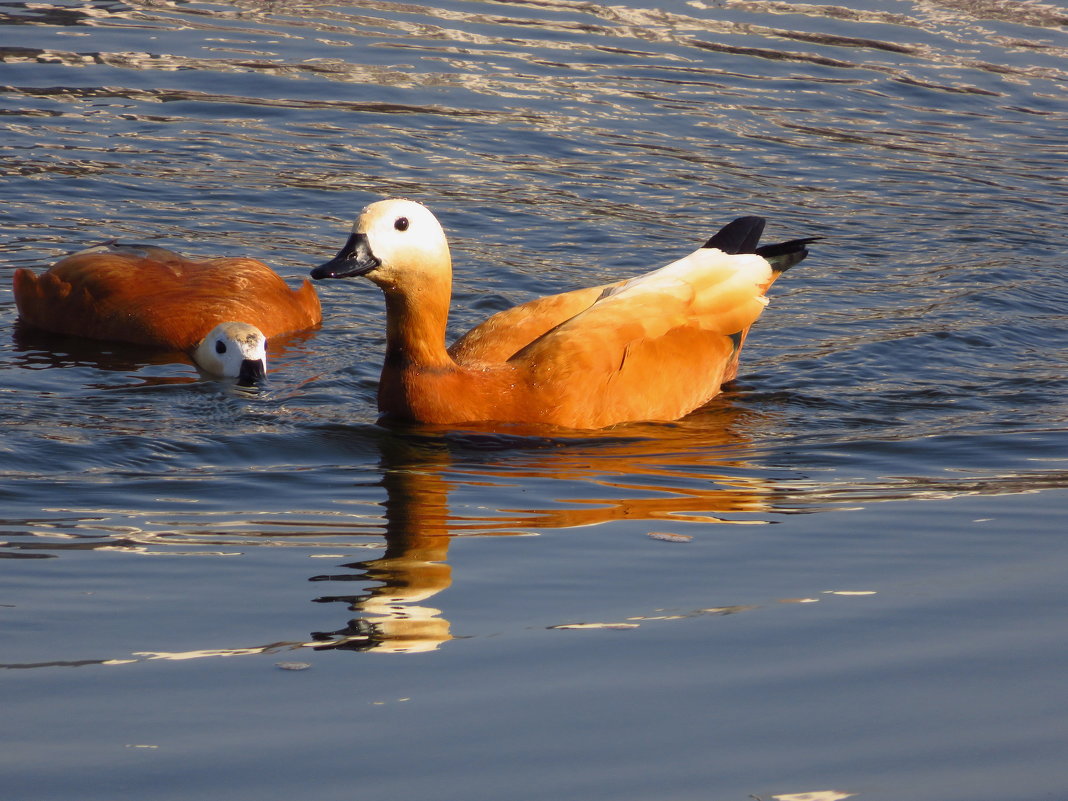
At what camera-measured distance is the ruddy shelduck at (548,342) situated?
23.1 ft

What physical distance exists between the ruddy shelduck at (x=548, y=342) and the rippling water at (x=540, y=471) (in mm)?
188

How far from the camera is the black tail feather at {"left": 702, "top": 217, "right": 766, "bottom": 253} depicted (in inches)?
341

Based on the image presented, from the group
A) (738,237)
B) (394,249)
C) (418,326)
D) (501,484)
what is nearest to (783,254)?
(738,237)

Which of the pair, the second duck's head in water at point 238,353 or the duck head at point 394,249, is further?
the second duck's head in water at point 238,353

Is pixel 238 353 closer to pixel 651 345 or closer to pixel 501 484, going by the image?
pixel 651 345

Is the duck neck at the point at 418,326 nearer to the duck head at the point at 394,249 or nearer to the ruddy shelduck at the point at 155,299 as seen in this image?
the duck head at the point at 394,249

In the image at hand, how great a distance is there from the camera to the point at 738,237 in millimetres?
8664

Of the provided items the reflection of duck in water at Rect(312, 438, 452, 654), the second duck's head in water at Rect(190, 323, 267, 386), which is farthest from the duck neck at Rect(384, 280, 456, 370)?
the second duck's head in water at Rect(190, 323, 267, 386)

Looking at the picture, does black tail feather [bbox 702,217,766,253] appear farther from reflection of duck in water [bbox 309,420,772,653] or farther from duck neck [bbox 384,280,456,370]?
duck neck [bbox 384,280,456,370]

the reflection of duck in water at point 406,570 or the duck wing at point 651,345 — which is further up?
the duck wing at point 651,345

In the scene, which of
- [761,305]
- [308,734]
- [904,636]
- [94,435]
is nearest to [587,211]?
[761,305]

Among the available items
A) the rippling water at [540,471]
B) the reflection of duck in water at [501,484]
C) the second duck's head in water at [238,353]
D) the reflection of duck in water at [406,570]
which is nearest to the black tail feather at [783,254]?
the rippling water at [540,471]

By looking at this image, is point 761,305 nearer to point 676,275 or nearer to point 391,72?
point 676,275

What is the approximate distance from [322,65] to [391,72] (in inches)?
30.3
